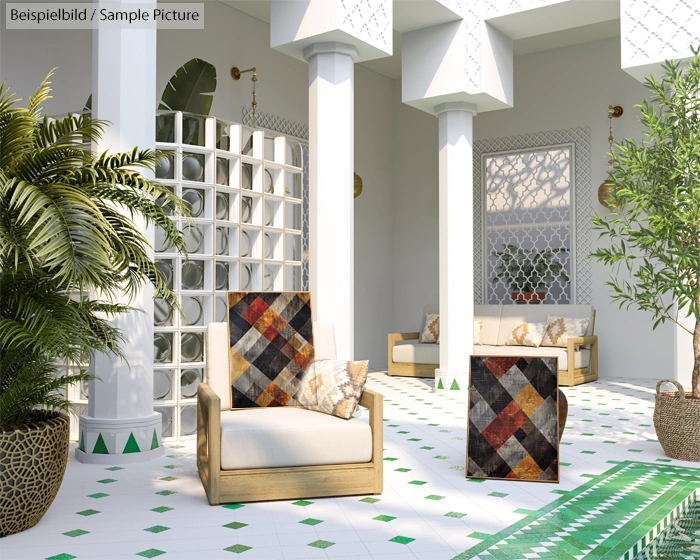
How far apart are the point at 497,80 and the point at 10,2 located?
479 centimetres

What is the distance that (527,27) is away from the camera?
752cm

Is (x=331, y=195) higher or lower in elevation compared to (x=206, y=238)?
higher

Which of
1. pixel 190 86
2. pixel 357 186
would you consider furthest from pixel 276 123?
pixel 190 86

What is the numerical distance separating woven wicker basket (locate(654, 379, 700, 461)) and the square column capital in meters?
3.49

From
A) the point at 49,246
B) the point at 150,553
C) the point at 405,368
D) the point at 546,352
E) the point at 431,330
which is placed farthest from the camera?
the point at 431,330

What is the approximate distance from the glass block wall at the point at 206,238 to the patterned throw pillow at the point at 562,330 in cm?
438

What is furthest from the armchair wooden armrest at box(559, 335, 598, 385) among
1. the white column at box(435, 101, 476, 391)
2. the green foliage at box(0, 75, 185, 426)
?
the green foliage at box(0, 75, 185, 426)

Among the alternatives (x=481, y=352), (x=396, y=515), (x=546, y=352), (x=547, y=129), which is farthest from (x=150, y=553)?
(x=547, y=129)

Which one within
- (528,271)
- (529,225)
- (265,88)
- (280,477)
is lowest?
(280,477)

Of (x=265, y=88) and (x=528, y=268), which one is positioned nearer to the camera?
(x=265, y=88)

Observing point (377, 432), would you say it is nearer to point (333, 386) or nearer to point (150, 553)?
point (333, 386)

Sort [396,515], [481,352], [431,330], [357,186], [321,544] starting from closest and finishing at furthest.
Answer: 1. [321,544]
2. [396,515]
3. [481,352]
4. [431,330]
5. [357,186]

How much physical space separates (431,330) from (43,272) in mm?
6991

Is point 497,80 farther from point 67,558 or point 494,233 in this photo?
point 67,558
